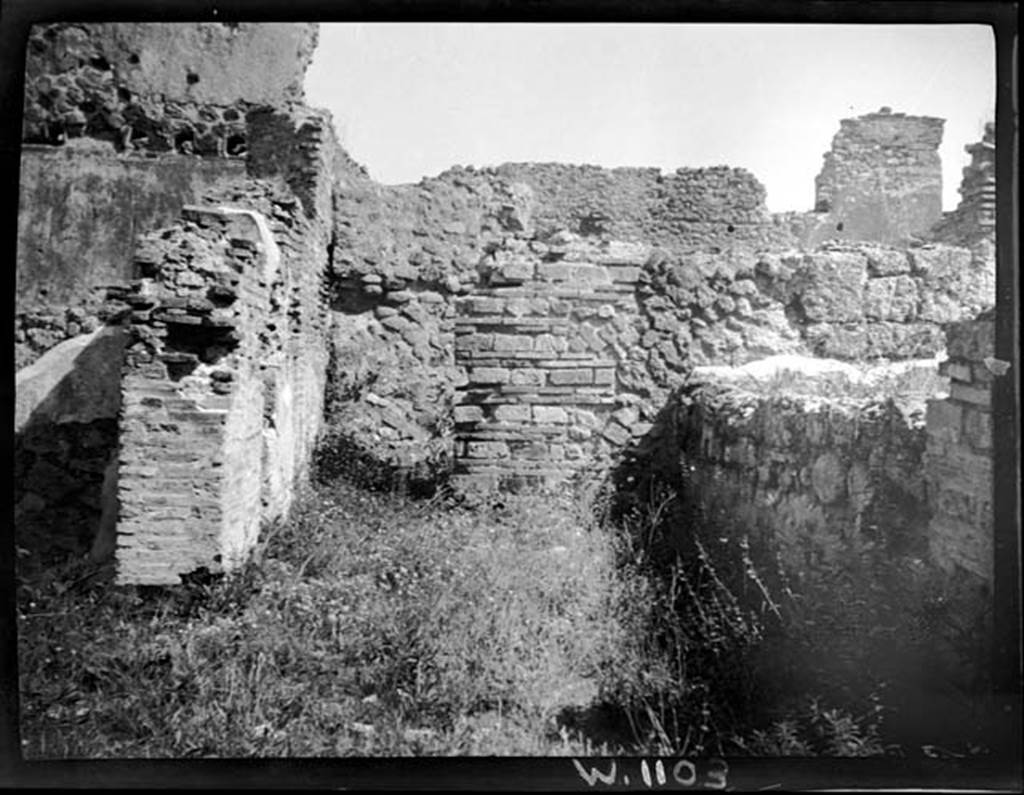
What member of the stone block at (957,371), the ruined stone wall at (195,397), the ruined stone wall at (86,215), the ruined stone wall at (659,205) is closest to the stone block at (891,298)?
the stone block at (957,371)

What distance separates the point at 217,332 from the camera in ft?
Result: 15.5

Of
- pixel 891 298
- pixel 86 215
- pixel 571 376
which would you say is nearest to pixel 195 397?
pixel 571 376

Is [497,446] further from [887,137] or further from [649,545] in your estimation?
[887,137]

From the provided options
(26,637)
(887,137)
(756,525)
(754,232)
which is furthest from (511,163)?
(26,637)

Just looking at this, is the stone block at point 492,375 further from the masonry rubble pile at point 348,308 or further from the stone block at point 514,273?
the stone block at point 514,273

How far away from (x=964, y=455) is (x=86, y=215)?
9801 millimetres

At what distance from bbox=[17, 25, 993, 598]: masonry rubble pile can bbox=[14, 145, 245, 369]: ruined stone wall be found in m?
0.06

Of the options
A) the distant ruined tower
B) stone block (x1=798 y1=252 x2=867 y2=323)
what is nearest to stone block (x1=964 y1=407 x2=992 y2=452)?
stone block (x1=798 y1=252 x2=867 y2=323)

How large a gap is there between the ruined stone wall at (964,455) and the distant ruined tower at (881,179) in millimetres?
13778

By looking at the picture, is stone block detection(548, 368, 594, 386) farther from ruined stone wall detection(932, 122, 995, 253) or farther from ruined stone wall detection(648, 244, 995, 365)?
ruined stone wall detection(932, 122, 995, 253)

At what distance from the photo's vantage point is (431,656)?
395cm

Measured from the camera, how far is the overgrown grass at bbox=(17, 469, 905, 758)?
346 centimetres

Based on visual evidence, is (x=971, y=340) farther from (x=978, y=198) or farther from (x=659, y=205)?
(x=659, y=205)

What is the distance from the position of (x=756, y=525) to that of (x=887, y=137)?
15250mm
